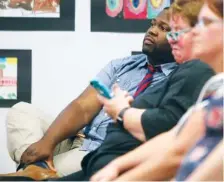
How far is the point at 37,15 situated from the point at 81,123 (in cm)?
78

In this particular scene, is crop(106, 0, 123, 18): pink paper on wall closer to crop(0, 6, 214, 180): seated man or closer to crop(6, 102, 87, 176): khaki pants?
crop(6, 102, 87, 176): khaki pants

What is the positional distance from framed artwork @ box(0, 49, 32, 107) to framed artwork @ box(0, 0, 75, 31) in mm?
151

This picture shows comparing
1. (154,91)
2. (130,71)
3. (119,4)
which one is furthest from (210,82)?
(119,4)

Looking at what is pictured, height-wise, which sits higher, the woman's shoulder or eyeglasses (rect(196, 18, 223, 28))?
eyeglasses (rect(196, 18, 223, 28))

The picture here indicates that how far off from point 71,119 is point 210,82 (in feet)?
3.96

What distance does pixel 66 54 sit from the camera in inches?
117

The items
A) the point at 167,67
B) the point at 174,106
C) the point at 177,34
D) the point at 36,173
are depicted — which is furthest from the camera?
the point at 167,67

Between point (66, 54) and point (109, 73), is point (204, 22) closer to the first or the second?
point (109, 73)

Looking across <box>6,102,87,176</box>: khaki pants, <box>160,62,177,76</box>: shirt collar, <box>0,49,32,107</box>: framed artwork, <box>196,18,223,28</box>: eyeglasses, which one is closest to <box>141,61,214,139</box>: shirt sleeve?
<box>196,18,223,28</box>: eyeglasses

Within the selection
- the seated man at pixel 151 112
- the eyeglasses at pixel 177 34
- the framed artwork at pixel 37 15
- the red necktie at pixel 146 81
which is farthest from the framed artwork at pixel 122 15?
the seated man at pixel 151 112

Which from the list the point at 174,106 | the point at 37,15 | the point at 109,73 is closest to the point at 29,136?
the point at 109,73

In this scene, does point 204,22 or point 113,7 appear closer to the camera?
point 204,22

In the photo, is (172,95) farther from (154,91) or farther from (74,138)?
(74,138)

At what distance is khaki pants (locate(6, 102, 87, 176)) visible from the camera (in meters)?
2.46
